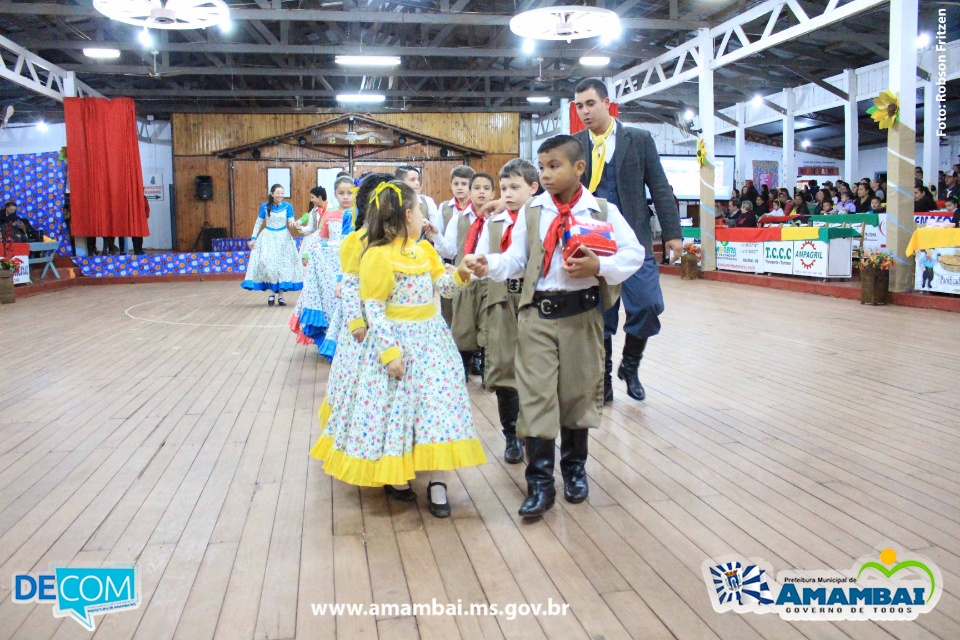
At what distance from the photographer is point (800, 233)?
412 inches

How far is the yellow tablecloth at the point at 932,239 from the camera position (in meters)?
7.75

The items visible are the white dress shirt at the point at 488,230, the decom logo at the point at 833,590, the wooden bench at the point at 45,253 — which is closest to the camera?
the decom logo at the point at 833,590

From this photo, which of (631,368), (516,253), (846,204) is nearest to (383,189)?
(516,253)

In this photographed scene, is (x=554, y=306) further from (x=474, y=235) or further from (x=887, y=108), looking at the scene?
(x=887, y=108)

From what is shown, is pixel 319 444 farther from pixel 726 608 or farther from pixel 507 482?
pixel 726 608

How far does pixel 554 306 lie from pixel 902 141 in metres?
7.67

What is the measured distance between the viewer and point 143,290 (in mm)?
12211

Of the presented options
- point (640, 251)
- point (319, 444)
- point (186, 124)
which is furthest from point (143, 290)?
point (640, 251)

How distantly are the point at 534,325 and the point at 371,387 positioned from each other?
594 millimetres

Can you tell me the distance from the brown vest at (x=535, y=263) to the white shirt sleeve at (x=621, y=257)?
5 centimetres

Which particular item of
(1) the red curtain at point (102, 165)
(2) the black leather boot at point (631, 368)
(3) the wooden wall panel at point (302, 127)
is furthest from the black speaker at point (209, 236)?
(2) the black leather boot at point (631, 368)

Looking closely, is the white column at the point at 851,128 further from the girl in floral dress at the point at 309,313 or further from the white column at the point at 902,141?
the girl in floral dress at the point at 309,313

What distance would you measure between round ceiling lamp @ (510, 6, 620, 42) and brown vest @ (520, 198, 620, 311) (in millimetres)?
7260

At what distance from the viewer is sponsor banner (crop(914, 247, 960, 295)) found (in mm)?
7727
